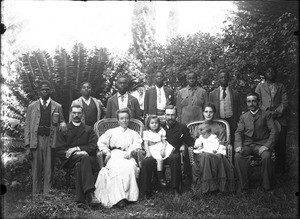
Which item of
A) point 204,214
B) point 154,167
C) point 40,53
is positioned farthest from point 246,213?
point 40,53

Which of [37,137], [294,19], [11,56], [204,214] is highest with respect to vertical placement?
[11,56]

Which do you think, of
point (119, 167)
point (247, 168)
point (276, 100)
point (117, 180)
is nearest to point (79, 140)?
point (119, 167)

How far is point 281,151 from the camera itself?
260 inches

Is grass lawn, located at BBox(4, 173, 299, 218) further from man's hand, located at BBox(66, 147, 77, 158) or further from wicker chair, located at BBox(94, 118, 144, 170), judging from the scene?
wicker chair, located at BBox(94, 118, 144, 170)

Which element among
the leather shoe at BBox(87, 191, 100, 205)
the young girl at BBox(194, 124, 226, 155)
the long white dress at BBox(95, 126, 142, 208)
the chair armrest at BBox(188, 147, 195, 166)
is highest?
the young girl at BBox(194, 124, 226, 155)

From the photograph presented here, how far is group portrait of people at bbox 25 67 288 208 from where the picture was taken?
5.22 m

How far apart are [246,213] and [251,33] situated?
3.38 meters

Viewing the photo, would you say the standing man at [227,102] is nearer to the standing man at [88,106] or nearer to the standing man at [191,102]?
the standing man at [191,102]

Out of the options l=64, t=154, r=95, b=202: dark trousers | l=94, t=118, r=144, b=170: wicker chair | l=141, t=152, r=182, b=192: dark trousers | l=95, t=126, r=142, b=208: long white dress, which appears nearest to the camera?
l=64, t=154, r=95, b=202: dark trousers

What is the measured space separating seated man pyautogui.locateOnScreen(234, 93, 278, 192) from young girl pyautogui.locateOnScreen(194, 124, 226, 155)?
261 millimetres

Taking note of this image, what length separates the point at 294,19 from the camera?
522 centimetres

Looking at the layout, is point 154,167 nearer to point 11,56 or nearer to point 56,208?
point 56,208

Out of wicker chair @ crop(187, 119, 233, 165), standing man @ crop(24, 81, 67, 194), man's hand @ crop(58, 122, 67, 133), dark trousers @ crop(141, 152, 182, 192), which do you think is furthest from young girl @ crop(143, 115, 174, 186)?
standing man @ crop(24, 81, 67, 194)

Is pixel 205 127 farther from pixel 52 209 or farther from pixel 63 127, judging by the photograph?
pixel 52 209
